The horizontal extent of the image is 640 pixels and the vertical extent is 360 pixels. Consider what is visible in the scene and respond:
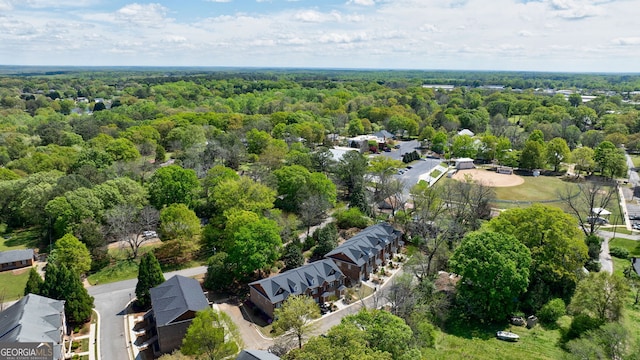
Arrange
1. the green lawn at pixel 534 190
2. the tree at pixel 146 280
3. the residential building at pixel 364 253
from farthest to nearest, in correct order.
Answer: the green lawn at pixel 534 190 → the residential building at pixel 364 253 → the tree at pixel 146 280

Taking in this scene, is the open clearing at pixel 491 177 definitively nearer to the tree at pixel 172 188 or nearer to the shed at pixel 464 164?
the shed at pixel 464 164

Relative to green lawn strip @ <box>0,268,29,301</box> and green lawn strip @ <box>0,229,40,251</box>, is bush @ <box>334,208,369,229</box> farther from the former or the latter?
green lawn strip @ <box>0,229,40,251</box>

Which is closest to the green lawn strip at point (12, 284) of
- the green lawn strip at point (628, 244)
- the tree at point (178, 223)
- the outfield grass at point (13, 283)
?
the outfield grass at point (13, 283)

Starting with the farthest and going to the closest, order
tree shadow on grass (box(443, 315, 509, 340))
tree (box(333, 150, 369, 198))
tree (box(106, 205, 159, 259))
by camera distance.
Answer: tree (box(333, 150, 369, 198)) → tree (box(106, 205, 159, 259)) → tree shadow on grass (box(443, 315, 509, 340))

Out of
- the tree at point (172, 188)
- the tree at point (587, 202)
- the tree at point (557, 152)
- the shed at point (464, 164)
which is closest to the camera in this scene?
the tree at point (172, 188)

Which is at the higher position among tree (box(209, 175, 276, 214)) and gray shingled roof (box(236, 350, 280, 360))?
tree (box(209, 175, 276, 214))

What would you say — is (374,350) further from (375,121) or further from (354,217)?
(375,121)

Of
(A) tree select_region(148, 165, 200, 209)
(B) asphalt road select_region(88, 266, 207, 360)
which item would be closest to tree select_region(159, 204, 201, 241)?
(B) asphalt road select_region(88, 266, 207, 360)
